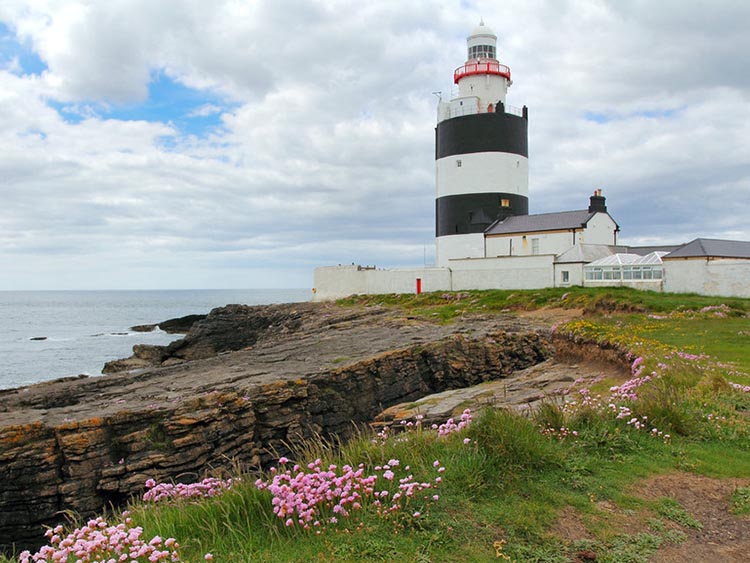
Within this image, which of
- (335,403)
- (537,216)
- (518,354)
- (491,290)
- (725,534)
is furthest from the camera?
(537,216)

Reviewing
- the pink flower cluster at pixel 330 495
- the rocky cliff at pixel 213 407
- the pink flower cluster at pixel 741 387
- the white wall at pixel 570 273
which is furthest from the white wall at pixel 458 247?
the pink flower cluster at pixel 330 495

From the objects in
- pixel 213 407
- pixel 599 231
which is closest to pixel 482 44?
pixel 599 231

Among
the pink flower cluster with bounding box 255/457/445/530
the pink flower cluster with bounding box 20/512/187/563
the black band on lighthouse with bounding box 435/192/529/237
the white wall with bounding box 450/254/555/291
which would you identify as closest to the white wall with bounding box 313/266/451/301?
the white wall with bounding box 450/254/555/291

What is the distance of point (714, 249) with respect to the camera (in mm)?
31062

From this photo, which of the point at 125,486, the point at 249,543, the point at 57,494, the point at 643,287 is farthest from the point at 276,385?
the point at 643,287

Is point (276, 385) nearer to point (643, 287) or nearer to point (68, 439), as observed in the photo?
point (68, 439)

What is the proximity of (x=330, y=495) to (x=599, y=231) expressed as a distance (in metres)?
37.4

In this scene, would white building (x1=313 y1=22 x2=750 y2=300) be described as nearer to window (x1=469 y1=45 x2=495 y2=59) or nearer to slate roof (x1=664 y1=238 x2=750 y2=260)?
window (x1=469 y1=45 x2=495 y2=59)

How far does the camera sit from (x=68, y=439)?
11.5 meters

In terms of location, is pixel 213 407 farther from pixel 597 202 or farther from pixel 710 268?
pixel 597 202

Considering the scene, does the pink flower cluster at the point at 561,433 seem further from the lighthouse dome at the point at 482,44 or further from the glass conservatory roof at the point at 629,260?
the lighthouse dome at the point at 482,44

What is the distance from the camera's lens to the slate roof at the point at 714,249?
101 ft

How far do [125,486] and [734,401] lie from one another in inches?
423

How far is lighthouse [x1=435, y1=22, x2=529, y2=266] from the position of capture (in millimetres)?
41344
